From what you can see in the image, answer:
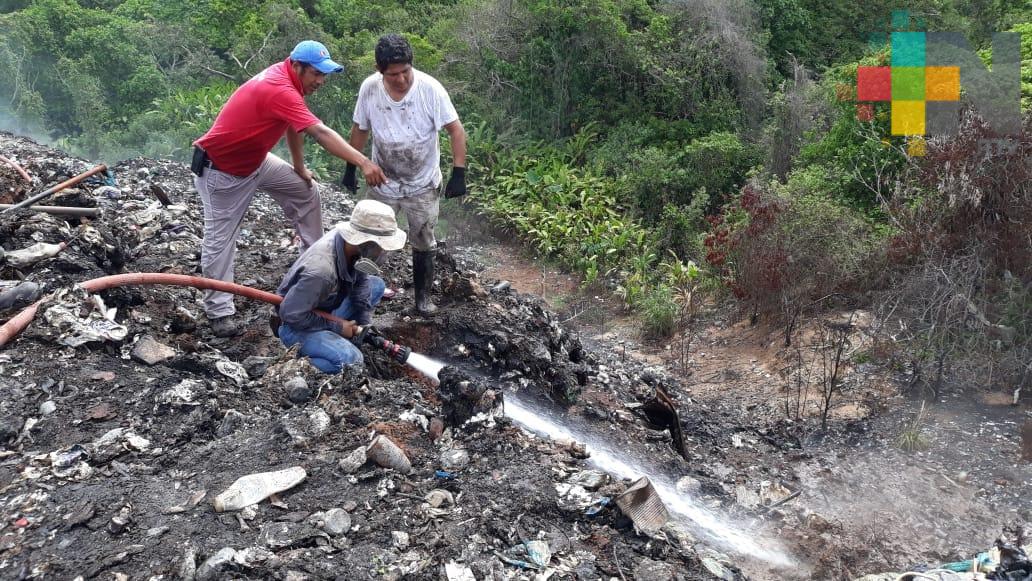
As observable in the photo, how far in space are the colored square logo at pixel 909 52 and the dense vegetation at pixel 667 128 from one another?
0.26m

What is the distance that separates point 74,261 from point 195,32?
10.7 meters

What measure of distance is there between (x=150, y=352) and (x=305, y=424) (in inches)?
52.1

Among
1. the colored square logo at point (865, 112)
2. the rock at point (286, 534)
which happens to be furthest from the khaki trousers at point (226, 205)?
the colored square logo at point (865, 112)

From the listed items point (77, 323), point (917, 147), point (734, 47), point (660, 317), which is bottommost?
point (660, 317)

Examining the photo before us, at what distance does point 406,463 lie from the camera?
3434 mm

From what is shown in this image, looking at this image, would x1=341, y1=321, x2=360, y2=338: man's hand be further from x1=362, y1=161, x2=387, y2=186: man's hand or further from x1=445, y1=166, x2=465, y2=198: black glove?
x1=445, y1=166, x2=465, y2=198: black glove

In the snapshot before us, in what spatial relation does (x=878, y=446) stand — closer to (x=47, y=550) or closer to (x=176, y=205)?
(x=47, y=550)

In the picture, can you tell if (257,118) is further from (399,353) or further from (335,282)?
(399,353)

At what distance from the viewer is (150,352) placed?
4297mm

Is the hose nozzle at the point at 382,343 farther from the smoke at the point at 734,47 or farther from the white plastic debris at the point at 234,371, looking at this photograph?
the smoke at the point at 734,47

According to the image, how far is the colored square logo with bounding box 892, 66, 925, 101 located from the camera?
733cm

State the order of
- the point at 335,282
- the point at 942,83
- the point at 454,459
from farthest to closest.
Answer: the point at 942,83, the point at 335,282, the point at 454,459

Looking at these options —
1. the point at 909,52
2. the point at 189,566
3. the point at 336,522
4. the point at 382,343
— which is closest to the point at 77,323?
the point at 382,343

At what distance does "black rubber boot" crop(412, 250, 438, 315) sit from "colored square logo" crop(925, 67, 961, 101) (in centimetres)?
528
